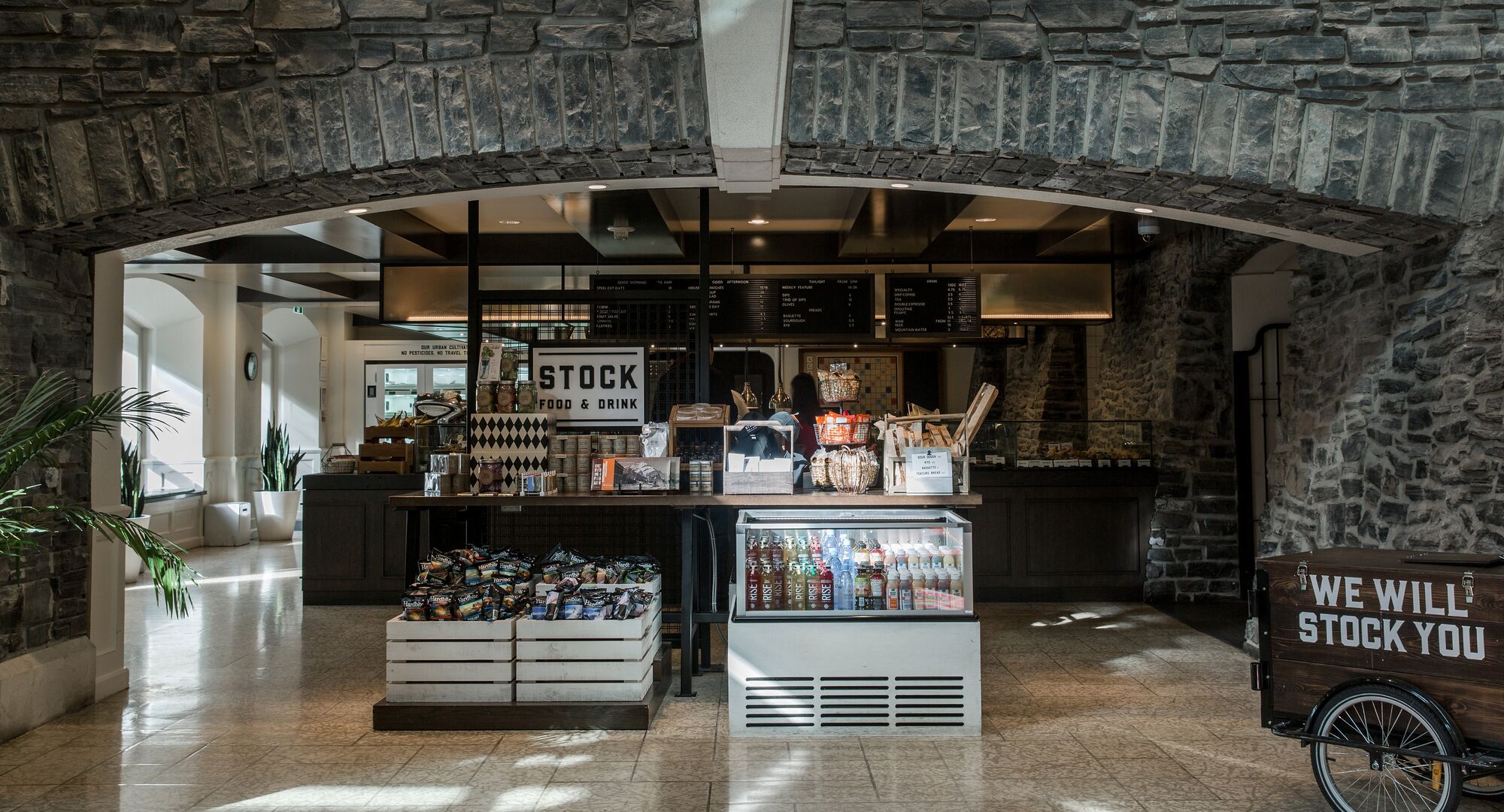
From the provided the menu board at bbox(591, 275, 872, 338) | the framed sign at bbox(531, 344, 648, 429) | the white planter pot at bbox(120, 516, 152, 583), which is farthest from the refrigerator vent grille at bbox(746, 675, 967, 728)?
the white planter pot at bbox(120, 516, 152, 583)

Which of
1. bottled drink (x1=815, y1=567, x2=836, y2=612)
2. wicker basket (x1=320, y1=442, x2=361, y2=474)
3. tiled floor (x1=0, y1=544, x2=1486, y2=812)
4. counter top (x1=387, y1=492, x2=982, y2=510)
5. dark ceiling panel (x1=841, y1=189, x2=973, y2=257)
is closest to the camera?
tiled floor (x1=0, y1=544, x2=1486, y2=812)

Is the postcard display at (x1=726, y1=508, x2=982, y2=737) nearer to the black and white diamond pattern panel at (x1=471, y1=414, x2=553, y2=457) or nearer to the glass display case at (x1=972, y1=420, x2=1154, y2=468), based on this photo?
the black and white diamond pattern panel at (x1=471, y1=414, x2=553, y2=457)

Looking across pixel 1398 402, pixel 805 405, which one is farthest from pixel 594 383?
pixel 1398 402

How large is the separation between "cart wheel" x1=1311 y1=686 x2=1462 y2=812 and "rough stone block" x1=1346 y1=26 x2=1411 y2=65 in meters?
2.89

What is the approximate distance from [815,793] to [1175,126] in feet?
10.7

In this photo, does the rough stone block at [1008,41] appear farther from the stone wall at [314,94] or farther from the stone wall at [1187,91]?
the stone wall at [314,94]

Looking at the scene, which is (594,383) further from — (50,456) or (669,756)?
(50,456)

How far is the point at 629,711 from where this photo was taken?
463 centimetres

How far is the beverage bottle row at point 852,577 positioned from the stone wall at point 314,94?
1.97 m

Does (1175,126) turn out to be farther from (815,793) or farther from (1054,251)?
(1054,251)

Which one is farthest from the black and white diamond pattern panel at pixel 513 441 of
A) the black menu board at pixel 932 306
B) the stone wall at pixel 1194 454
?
the stone wall at pixel 1194 454

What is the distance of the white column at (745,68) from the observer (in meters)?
4.17

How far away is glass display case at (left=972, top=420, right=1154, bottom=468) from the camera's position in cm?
796

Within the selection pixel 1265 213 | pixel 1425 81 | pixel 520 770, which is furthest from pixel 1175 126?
pixel 520 770
